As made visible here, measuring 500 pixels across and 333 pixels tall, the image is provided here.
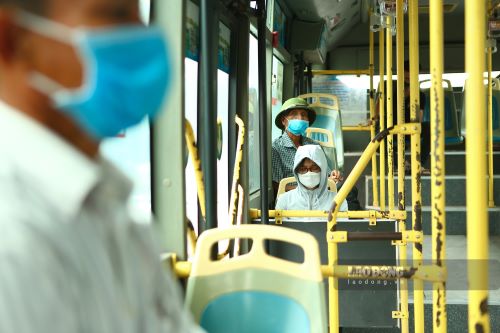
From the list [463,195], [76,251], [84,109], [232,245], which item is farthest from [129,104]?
[463,195]

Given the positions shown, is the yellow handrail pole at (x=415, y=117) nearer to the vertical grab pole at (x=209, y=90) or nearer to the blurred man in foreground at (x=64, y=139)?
the vertical grab pole at (x=209, y=90)

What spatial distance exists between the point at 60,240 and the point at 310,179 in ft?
12.1

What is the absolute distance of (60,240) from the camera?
2.30 feet

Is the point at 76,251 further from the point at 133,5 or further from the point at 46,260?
the point at 133,5

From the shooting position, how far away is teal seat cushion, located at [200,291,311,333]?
190 cm

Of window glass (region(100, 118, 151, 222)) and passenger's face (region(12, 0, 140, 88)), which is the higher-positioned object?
passenger's face (region(12, 0, 140, 88))

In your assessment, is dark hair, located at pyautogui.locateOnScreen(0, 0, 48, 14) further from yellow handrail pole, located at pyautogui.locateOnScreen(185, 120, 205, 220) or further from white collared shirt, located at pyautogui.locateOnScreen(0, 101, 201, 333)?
yellow handrail pole, located at pyautogui.locateOnScreen(185, 120, 205, 220)

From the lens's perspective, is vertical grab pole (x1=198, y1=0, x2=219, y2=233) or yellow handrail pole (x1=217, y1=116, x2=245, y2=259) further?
yellow handrail pole (x1=217, y1=116, x2=245, y2=259)

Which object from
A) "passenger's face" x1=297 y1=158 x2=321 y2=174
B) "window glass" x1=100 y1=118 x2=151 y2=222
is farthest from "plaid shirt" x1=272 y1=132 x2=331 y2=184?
"window glass" x1=100 y1=118 x2=151 y2=222

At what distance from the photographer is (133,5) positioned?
76cm

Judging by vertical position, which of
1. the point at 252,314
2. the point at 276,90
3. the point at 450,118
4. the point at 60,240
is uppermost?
the point at 276,90

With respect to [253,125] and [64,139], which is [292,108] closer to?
[253,125]

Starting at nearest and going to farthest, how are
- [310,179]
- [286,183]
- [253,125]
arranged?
[310,179]
[286,183]
[253,125]

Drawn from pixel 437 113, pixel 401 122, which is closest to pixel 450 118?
pixel 401 122
